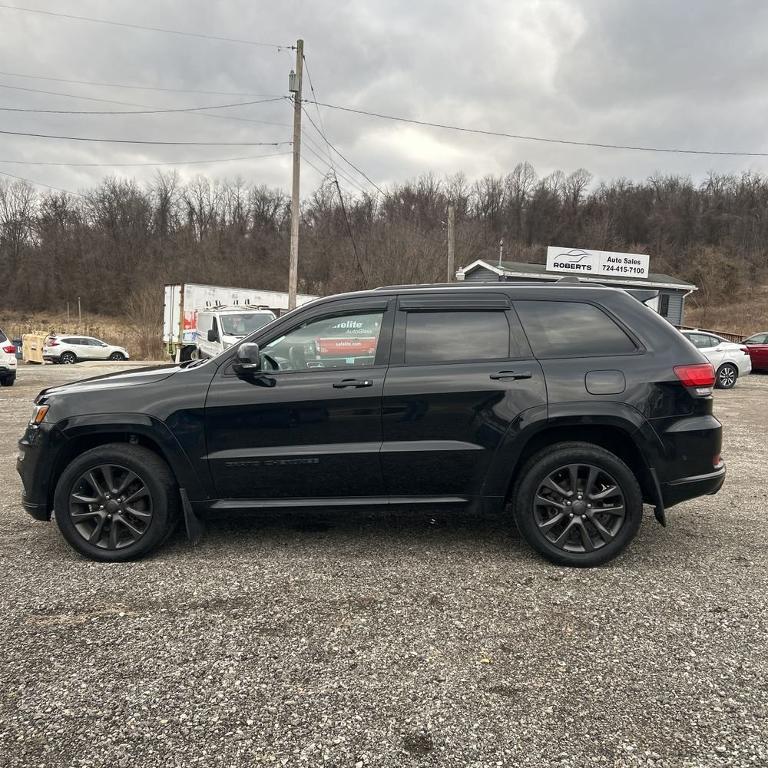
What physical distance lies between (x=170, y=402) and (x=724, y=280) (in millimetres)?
62122

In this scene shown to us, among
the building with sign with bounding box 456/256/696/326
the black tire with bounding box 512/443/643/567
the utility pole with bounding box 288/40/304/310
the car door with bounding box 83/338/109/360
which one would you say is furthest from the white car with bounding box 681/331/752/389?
the car door with bounding box 83/338/109/360

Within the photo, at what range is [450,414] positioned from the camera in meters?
3.66

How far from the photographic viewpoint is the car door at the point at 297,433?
3.67 metres

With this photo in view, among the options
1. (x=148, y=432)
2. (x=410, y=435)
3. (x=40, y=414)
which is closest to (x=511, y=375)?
(x=410, y=435)

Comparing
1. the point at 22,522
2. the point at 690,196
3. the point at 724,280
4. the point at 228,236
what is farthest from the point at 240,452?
the point at 690,196

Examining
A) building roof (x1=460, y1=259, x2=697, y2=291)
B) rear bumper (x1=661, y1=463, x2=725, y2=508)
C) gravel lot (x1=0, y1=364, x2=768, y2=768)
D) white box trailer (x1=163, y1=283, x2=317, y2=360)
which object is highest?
building roof (x1=460, y1=259, x2=697, y2=291)

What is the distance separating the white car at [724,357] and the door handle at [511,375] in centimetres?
1320

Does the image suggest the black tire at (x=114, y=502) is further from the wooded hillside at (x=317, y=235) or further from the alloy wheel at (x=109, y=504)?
the wooded hillside at (x=317, y=235)

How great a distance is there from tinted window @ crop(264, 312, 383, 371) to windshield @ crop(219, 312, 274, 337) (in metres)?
11.4

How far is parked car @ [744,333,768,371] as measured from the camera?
18.8 metres

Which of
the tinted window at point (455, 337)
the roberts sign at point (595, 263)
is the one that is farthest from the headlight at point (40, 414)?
the roberts sign at point (595, 263)

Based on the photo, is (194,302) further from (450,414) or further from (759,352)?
(450,414)

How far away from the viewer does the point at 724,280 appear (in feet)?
180

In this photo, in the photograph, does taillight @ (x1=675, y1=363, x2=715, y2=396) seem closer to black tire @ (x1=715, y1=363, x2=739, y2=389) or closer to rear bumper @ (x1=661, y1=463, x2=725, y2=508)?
rear bumper @ (x1=661, y1=463, x2=725, y2=508)
